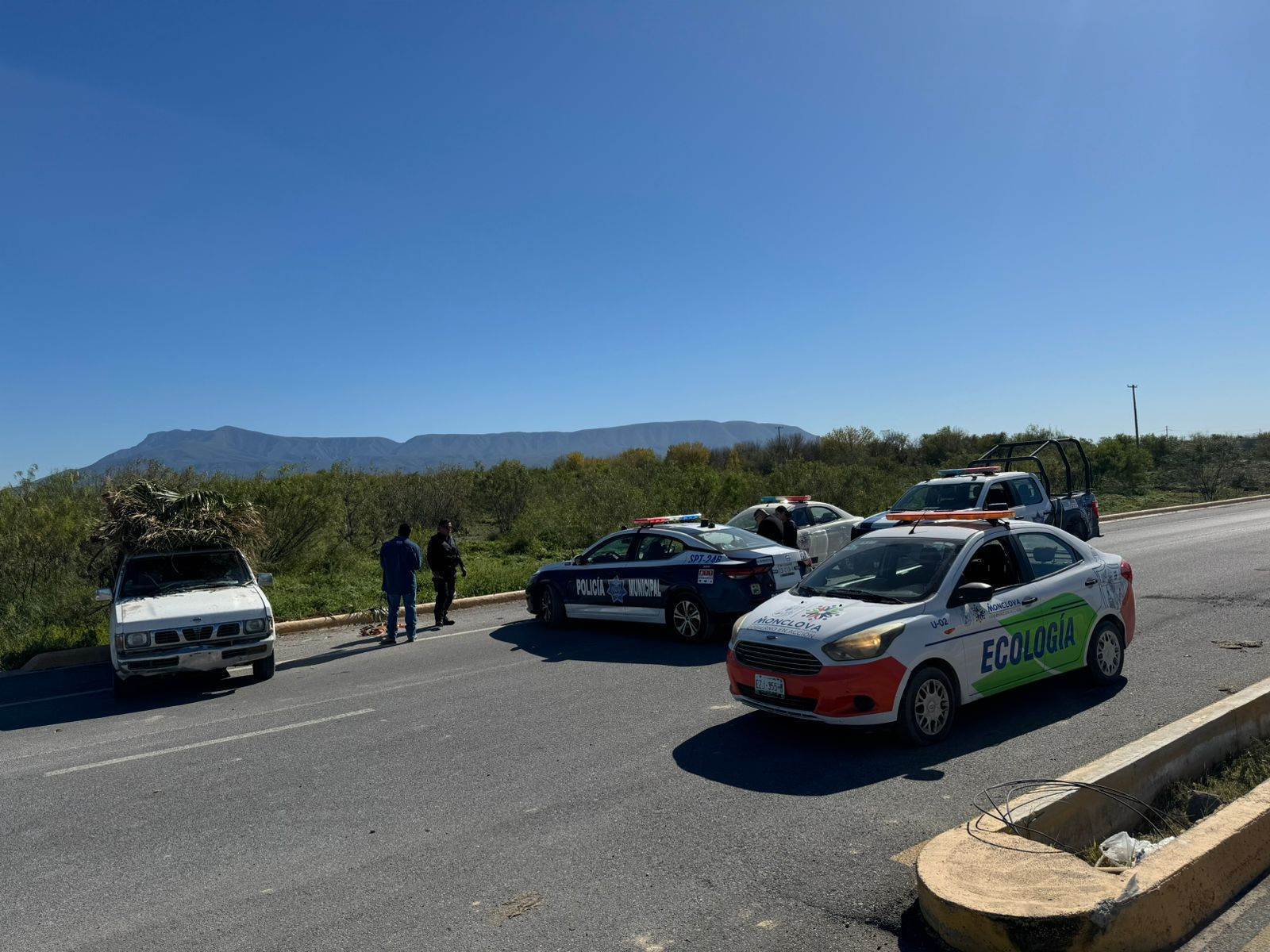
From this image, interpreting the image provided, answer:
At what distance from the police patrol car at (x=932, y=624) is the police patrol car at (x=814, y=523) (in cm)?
780

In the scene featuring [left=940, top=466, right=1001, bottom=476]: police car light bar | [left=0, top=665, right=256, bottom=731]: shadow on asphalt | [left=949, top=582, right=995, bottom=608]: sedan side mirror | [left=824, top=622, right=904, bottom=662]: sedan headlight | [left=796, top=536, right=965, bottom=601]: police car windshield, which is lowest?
[left=0, top=665, right=256, bottom=731]: shadow on asphalt

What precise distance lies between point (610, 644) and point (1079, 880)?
7.94m

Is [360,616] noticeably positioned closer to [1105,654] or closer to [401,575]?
[401,575]

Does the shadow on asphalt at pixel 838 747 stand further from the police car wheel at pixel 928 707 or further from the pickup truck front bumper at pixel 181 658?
the pickup truck front bumper at pixel 181 658

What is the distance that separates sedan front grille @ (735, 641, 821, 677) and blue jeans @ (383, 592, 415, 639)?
6781mm

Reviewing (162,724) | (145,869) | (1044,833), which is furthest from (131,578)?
(1044,833)

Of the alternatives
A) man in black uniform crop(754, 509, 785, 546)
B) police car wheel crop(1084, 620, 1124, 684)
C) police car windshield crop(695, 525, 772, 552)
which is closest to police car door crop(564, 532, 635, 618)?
police car windshield crop(695, 525, 772, 552)

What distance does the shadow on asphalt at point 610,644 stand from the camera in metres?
10.4

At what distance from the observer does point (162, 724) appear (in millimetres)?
8680

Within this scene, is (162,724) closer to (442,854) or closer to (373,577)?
(442,854)

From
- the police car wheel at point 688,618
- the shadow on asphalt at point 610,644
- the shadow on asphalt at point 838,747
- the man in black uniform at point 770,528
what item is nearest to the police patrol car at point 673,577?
the police car wheel at point 688,618

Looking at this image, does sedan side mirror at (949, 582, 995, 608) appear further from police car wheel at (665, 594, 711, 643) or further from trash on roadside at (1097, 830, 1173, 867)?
police car wheel at (665, 594, 711, 643)

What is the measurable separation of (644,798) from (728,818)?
25.3 inches

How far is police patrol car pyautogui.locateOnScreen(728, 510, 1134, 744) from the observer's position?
648 cm
